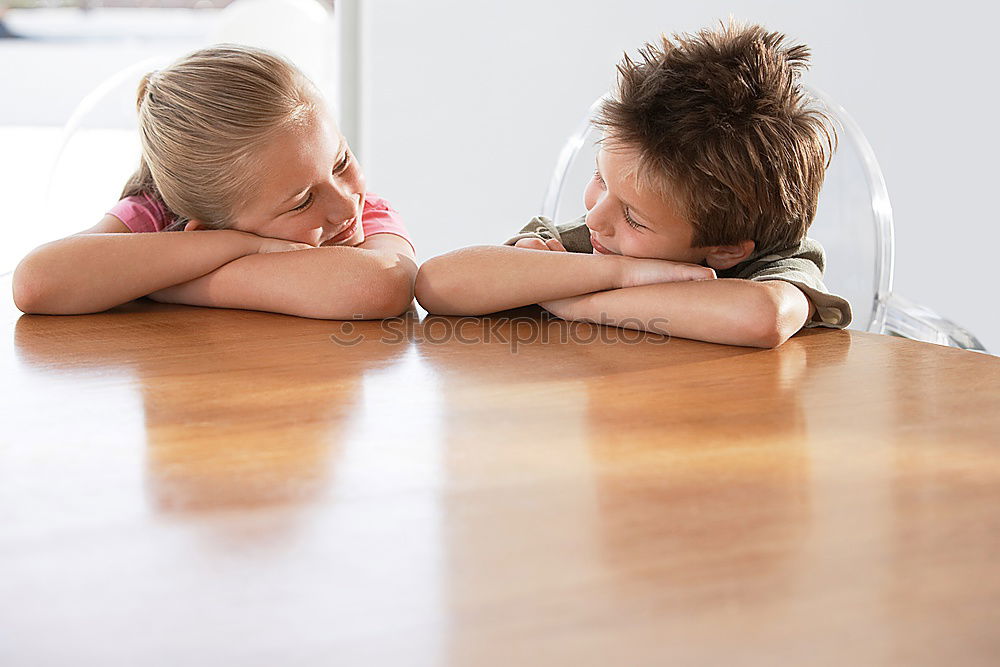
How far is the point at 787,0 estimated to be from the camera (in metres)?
1.89

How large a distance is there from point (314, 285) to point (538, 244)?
27cm

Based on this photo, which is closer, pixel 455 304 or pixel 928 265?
pixel 455 304

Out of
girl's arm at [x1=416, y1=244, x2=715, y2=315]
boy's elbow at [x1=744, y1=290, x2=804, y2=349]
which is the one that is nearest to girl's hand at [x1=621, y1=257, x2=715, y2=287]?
girl's arm at [x1=416, y1=244, x2=715, y2=315]

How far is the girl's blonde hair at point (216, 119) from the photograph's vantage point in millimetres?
1052

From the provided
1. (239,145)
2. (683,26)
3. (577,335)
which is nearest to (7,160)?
(683,26)

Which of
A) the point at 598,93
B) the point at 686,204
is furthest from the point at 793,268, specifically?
the point at 598,93

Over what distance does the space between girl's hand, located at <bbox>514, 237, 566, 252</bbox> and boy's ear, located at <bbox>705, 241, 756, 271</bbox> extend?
18cm

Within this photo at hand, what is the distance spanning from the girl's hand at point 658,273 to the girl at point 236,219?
23 centimetres

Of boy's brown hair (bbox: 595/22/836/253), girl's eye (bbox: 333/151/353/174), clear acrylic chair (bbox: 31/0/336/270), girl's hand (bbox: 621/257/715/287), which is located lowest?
clear acrylic chair (bbox: 31/0/336/270)

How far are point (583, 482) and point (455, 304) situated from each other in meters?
0.50

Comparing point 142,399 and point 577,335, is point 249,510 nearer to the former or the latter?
point 142,399

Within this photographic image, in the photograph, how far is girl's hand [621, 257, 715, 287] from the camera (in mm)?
990

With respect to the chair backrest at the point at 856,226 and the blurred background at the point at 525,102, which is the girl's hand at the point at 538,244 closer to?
the chair backrest at the point at 856,226

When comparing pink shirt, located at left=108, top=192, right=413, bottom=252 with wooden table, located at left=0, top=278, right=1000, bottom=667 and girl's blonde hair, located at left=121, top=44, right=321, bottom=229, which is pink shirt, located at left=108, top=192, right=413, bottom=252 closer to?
girl's blonde hair, located at left=121, top=44, right=321, bottom=229
